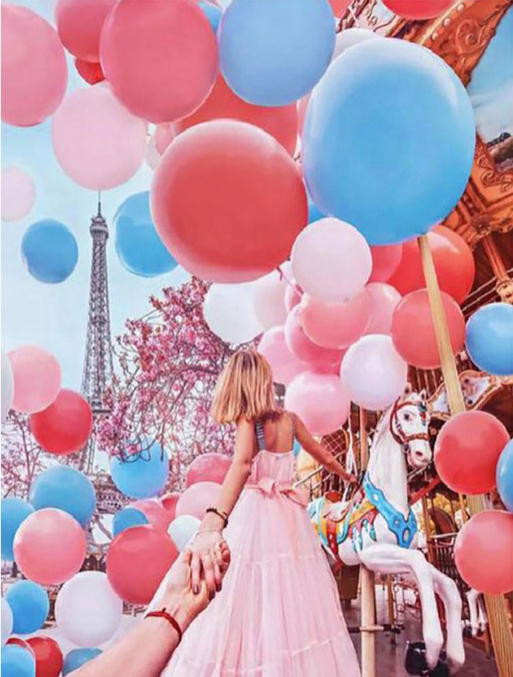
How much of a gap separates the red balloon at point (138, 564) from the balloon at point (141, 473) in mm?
518

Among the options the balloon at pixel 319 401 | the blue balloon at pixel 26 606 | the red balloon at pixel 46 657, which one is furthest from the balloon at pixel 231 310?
the red balloon at pixel 46 657

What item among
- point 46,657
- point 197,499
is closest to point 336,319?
point 197,499

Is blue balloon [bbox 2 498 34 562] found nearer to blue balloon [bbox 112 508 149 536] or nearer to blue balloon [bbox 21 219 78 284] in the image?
blue balloon [bbox 112 508 149 536]

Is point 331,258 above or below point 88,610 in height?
above

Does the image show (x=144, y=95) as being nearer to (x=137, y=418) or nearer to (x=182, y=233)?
(x=182, y=233)

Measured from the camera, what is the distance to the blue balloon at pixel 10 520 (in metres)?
2.11

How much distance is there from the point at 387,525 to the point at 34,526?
1.04 meters

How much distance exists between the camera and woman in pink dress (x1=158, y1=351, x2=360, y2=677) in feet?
5.09

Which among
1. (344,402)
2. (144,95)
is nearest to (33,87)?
(144,95)

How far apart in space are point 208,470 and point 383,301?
0.86 m

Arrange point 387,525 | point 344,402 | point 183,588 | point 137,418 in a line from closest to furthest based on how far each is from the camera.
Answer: point 183,588 → point 387,525 → point 344,402 → point 137,418

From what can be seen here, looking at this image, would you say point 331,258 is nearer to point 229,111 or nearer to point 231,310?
point 229,111

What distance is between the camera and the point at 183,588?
2.43ft

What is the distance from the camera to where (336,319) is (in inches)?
78.0
